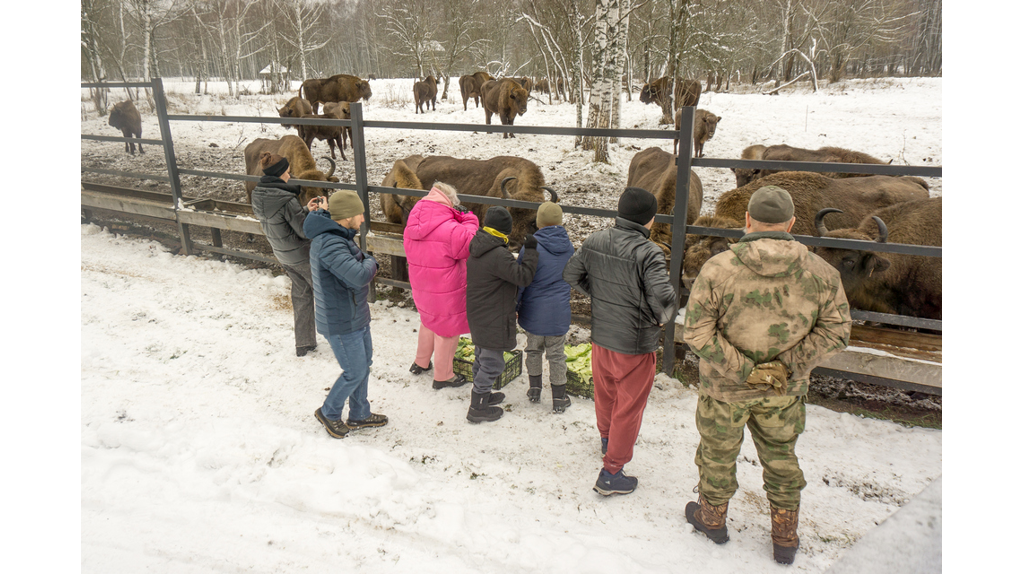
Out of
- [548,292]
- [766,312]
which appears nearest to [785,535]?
[766,312]

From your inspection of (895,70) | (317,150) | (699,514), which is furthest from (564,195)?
(895,70)

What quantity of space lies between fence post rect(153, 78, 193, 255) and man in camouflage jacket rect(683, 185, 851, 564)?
7.59m

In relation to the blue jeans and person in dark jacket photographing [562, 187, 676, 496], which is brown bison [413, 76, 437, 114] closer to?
the blue jeans

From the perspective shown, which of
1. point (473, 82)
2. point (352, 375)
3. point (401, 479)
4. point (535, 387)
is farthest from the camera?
point (473, 82)

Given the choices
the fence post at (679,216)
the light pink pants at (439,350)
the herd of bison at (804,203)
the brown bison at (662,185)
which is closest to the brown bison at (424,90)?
the herd of bison at (804,203)

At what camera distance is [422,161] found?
25.6 ft

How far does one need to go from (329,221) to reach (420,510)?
1890 mm

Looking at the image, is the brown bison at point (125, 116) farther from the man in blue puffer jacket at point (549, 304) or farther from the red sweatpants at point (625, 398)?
the red sweatpants at point (625, 398)

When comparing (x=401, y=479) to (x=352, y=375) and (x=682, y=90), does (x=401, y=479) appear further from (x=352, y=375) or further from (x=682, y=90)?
(x=682, y=90)

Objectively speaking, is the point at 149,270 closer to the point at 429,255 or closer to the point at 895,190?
the point at 429,255

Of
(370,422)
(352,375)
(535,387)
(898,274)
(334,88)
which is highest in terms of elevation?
(334,88)

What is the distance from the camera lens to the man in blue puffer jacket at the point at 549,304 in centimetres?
351

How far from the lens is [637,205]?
2.81 metres

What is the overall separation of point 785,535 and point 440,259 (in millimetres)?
2696
